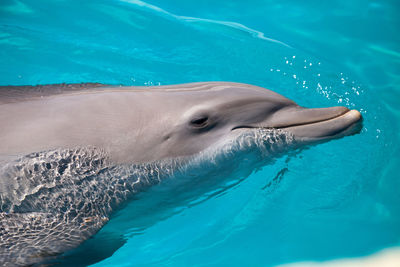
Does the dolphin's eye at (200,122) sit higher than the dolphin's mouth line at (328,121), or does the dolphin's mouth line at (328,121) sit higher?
the dolphin's eye at (200,122)

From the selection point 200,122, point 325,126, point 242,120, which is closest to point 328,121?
point 325,126

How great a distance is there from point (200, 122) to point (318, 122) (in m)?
1.16

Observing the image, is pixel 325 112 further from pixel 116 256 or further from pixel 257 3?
pixel 257 3

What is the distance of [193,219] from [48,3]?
19.2 feet

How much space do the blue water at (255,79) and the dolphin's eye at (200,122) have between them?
85 cm

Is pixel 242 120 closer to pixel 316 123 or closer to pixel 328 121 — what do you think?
pixel 316 123

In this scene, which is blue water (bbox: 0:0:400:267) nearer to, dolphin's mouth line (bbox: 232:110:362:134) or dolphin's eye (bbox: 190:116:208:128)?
dolphin's eye (bbox: 190:116:208:128)

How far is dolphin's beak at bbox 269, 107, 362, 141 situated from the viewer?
3867 mm

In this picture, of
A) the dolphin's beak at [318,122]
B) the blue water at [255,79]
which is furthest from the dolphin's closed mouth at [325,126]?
the blue water at [255,79]

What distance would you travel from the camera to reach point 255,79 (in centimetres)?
704

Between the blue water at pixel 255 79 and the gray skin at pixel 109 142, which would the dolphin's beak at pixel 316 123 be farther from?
the blue water at pixel 255 79

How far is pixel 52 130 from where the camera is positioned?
3.50m

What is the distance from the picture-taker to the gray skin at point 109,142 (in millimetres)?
3371

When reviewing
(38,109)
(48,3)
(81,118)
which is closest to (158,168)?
(81,118)
